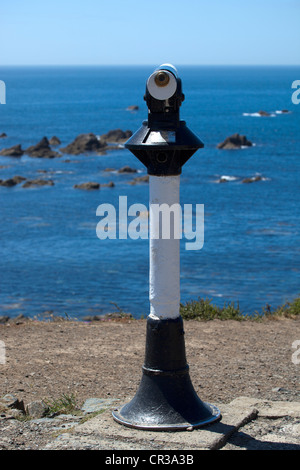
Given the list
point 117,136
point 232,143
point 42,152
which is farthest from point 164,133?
point 117,136

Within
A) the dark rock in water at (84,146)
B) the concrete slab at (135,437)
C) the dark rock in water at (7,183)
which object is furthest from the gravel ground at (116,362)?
the dark rock in water at (84,146)

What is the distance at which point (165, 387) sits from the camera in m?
5.97

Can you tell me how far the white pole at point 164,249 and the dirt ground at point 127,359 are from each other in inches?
79.8

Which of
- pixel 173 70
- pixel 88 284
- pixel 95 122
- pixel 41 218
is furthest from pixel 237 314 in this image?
pixel 95 122

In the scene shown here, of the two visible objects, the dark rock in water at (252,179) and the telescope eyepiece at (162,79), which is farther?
the dark rock in water at (252,179)

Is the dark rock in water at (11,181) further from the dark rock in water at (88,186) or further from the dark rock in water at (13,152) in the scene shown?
the dark rock in water at (13,152)

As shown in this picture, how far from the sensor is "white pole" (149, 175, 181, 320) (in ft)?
19.0

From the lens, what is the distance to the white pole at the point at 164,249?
19.0 feet

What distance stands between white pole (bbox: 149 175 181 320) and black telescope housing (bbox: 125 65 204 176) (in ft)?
0.31

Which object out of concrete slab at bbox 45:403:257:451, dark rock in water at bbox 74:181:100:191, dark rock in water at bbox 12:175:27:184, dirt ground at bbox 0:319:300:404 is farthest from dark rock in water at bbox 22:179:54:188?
concrete slab at bbox 45:403:257:451

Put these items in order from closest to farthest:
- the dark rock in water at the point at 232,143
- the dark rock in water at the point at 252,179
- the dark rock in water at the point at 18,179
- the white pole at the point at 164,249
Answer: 1. the white pole at the point at 164,249
2. the dark rock in water at the point at 18,179
3. the dark rock in water at the point at 252,179
4. the dark rock in water at the point at 232,143

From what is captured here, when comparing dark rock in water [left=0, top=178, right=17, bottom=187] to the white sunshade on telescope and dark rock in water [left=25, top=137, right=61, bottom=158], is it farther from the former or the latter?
the white sunshade on telescope

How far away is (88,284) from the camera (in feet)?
89.1

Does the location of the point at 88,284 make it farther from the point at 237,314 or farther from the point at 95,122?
the point at 95,122
